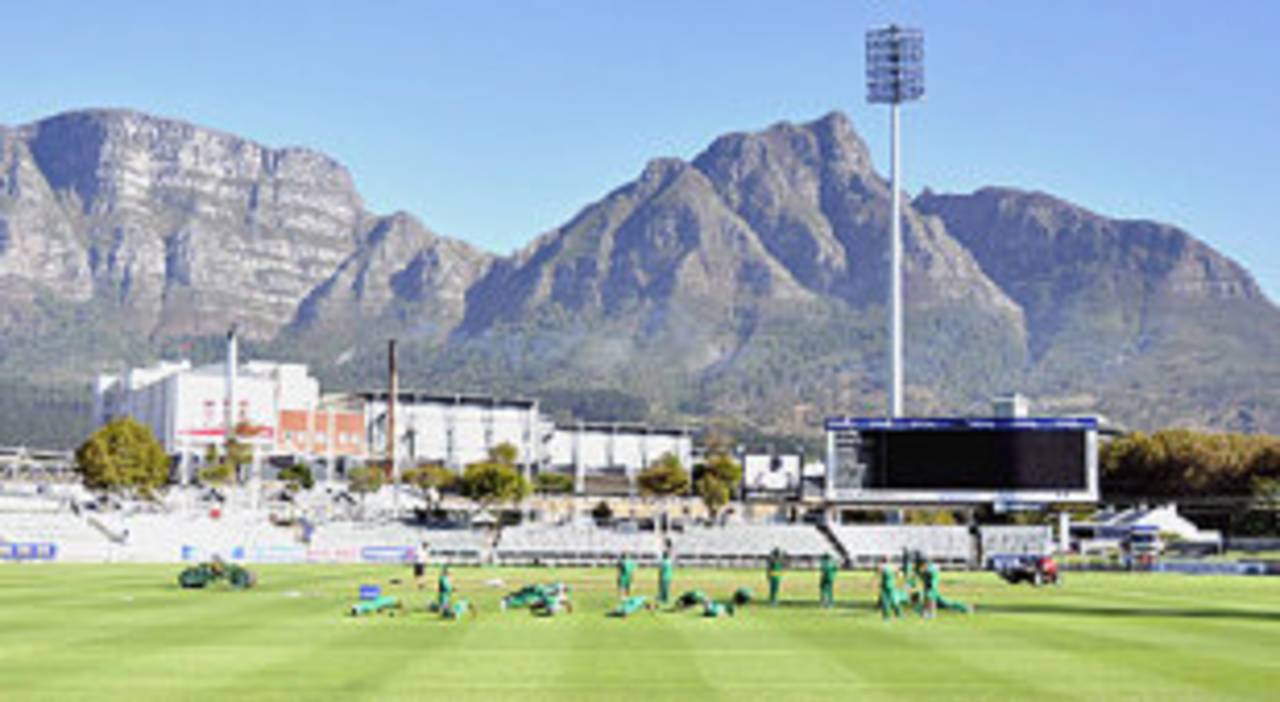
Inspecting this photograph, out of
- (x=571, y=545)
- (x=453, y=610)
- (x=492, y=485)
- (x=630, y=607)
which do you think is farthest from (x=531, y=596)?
(x=492, y=485)

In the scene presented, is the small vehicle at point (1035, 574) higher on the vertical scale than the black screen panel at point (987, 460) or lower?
lower

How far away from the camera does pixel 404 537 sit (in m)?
124

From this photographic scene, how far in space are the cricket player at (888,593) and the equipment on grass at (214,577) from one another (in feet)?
92.8

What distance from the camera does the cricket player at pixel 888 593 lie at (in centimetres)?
4572

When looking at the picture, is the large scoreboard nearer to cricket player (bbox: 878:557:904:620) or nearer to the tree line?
cricket player (bbox: 878:557:904:620)

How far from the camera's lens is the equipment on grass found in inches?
2426

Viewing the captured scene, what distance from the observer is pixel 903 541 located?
4498 inches

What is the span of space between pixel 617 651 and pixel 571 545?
81196 millimetres

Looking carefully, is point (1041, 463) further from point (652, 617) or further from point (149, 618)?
point (149, 618)

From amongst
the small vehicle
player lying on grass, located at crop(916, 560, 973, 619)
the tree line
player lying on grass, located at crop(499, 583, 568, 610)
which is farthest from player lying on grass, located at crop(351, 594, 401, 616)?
the tree line

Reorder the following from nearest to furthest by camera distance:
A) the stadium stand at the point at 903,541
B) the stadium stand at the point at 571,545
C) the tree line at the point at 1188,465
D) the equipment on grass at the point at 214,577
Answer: the equipment on grass at the point at 214,577
the stadium stand at the point at 571,545
the stadium stand at the point at 903,541
the tree line at the point at 1188,465

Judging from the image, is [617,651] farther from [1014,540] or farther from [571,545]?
[1014,540]

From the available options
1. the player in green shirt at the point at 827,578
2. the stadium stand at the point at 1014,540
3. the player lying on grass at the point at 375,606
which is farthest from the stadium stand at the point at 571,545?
the player lying on grass at the point at 375,606

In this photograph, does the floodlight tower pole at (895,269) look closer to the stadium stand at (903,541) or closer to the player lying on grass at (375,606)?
the stadium stand at (903,541)
